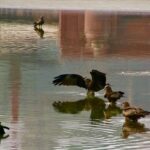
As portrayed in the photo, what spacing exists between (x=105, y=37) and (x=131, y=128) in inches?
597

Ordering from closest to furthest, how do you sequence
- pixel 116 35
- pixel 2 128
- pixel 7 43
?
pixel 2 128 → pixel 7 43 → pixel 116 35

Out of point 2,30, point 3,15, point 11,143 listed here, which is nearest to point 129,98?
point 11,143

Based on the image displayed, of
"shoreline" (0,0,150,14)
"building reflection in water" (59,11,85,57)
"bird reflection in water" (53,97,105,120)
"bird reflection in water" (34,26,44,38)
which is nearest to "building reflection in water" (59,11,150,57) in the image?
"building reflection in water" (59,11,85,57)

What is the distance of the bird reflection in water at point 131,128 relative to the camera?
9913mm

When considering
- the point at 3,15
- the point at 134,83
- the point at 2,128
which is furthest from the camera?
the point at 3,15

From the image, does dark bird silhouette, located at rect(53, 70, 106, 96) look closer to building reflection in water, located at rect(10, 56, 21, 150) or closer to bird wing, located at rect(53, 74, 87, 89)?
bird wing, located at rect(53, 74, 87, 89)

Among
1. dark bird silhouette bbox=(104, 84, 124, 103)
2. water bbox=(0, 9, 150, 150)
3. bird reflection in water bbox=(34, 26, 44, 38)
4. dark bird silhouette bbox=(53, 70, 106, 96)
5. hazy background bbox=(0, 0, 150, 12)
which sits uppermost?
dark bird silhouette bbox=(53, 70, 106, 96)

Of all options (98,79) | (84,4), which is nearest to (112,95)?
(98,79)

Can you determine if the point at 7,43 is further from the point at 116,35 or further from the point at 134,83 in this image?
the point at 134,83

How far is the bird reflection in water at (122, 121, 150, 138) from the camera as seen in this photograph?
32.5ft

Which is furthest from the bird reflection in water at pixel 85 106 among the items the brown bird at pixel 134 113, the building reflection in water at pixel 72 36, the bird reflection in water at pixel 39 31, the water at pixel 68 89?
the bird reflection in water at pixel 39 31

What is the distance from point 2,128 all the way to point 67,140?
823mm

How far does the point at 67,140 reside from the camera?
9367mm

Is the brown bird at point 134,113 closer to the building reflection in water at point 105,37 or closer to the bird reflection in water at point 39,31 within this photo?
the building reflection in water at point 105,37
